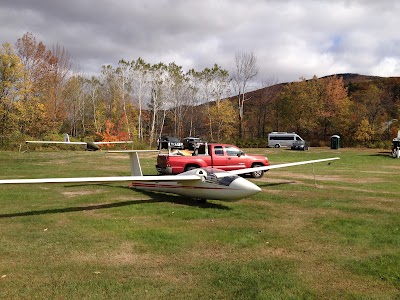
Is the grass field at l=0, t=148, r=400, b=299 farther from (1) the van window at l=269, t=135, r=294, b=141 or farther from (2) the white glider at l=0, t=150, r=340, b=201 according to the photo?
(1) the van window at l=269, t=135, r=294, b=141

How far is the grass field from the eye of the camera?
5160 millimetres

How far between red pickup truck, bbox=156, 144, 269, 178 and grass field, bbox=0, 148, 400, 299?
392 cm

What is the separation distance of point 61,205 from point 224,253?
675 cm

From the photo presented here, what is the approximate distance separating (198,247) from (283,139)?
45.1 metres

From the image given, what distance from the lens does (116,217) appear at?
9.53 meters

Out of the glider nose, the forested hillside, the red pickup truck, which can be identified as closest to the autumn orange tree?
the forested hillside

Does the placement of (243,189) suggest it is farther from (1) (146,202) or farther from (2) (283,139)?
(2) (283,139)

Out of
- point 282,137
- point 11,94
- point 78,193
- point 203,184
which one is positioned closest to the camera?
point 203,184

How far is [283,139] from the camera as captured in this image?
5009 centimetres

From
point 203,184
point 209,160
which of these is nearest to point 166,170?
point 209,160

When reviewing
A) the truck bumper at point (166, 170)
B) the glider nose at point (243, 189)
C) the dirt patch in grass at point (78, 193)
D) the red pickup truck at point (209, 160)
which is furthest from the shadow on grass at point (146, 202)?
the red pickup truck at point (209, 160)

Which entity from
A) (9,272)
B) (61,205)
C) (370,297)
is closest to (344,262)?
(370,297)

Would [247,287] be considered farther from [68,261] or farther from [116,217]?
[116,217]

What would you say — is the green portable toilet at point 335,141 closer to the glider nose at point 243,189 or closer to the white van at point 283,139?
the white van at point 283,139
